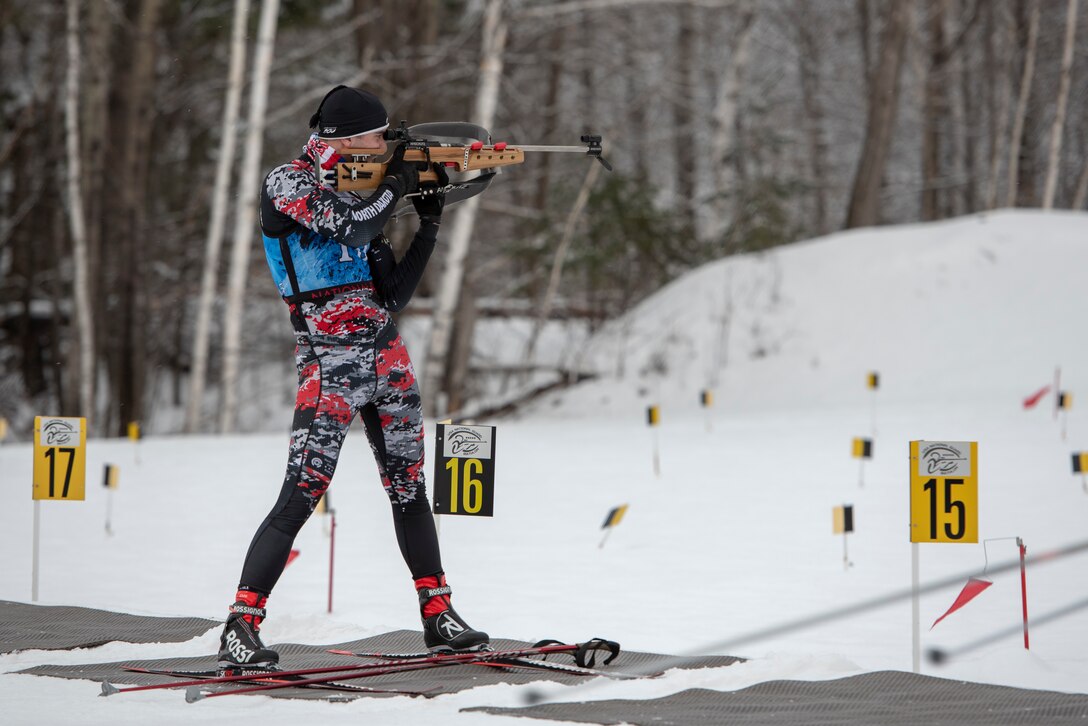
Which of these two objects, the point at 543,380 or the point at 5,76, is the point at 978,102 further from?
the point at 5,76

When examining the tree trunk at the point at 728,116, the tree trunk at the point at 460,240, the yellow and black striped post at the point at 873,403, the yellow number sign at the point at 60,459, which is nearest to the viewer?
the yellow number sign at the point at 60,459

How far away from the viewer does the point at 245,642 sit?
3164mm

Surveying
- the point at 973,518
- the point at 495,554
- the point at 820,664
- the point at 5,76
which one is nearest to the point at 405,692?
the point at 820,664

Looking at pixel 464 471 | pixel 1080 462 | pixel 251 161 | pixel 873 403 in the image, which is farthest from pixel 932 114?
pixel 464 471

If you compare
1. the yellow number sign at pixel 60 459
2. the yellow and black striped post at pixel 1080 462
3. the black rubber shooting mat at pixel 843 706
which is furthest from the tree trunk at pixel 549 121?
the black rubber shooting mat at pixel 843 706

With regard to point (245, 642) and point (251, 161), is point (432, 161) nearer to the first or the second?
point (245, 642)

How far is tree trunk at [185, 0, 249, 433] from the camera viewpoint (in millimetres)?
11969

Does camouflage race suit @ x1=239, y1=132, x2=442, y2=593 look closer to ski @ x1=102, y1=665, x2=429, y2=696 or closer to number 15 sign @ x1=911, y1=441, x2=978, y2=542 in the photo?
ski @ x1=102, y1=665, x2=429, y2=696

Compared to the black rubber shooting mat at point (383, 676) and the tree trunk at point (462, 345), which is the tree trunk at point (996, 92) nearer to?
the tree trunk at point (462, 345)

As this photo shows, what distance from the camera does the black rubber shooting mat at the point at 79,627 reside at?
148 inches

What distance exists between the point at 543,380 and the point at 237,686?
450 inches

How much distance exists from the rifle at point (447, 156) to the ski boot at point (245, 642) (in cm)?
110

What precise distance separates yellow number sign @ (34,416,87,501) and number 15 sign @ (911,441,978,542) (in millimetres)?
3068

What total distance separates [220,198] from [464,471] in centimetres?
905
